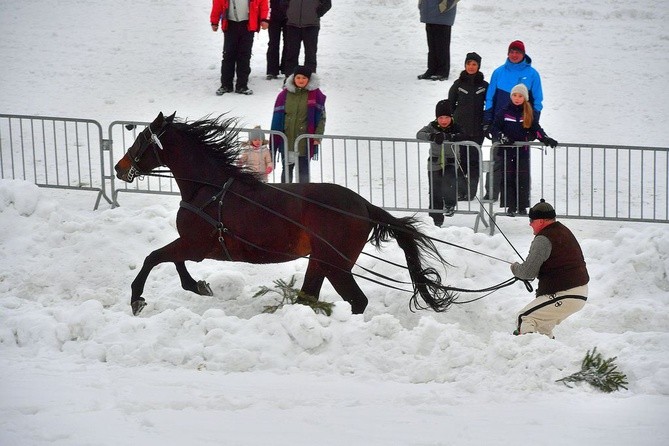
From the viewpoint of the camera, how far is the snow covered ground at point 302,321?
895 cm

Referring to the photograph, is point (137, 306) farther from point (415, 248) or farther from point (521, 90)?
point (521, 90)

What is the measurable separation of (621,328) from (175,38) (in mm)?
11827

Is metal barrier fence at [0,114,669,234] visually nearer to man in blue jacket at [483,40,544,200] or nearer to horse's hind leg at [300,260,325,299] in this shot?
man in blue jacket at [483,40,544,200]

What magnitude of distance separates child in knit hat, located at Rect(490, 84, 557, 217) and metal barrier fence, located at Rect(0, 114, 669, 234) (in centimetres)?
6

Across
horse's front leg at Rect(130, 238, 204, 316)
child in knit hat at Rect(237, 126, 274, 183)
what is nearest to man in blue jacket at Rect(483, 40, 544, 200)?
child in knit hat at Rect(237, 126, 274, 183)

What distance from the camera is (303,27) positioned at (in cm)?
1838

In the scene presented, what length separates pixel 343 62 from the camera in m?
20.4

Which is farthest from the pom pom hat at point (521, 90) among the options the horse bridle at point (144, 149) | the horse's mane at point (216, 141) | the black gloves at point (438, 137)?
the horse bridle at point (144, 149)

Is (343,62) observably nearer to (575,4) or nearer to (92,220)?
(575,4)

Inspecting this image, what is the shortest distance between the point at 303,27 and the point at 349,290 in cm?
772

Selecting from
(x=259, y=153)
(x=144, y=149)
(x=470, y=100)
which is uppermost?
(x=470, y=100)

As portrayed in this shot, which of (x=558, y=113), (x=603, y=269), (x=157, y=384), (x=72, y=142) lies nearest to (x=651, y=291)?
(x=603, y=269)

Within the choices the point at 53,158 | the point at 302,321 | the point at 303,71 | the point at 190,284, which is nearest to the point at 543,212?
the point at 302,321

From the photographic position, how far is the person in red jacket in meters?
18.0
